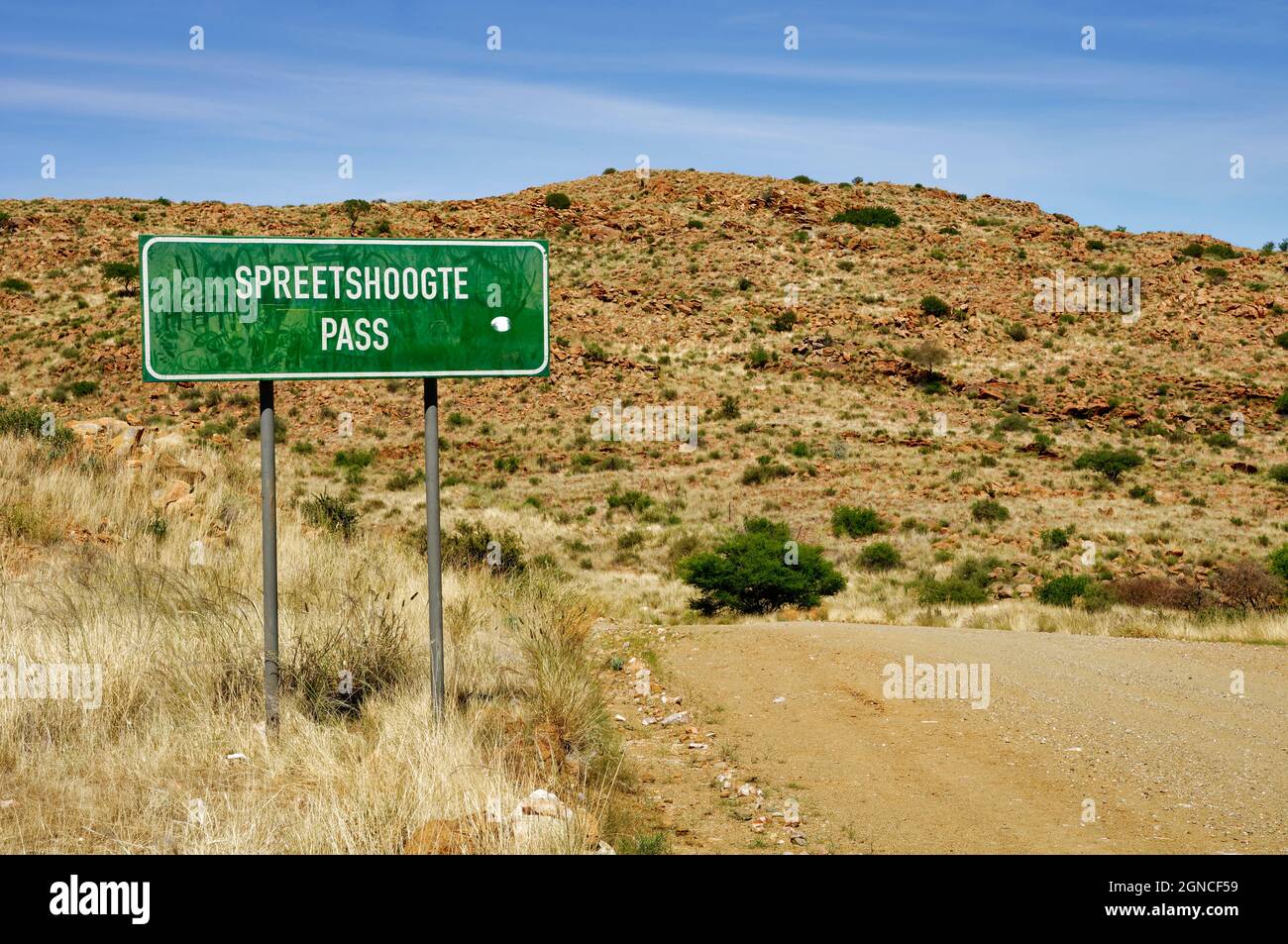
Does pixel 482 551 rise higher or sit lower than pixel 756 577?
higher

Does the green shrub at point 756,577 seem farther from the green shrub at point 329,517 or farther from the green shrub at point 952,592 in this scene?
the green shrub at point 329,517

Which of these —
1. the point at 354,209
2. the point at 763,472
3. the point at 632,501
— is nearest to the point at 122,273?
the point at 354,209

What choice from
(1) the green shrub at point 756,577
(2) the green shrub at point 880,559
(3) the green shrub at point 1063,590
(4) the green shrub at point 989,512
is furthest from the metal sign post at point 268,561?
(4) the green shrub at point 989,512

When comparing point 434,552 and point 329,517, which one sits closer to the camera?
point 434,552

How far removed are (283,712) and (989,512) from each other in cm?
2421

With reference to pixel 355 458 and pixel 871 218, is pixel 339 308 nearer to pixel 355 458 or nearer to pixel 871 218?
pixel 355 458

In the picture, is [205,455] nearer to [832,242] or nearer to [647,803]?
[647,803]

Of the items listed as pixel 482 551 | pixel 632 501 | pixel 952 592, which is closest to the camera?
pixel 482 551

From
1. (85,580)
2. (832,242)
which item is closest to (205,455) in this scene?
(85,580)

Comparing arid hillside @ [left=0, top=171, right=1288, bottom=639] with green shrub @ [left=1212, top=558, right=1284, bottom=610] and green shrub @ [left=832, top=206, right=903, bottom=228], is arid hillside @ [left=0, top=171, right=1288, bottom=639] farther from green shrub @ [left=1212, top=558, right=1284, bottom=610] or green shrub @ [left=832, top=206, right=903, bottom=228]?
green shrub @ [left=832, top=206, right=903, bottom=228]

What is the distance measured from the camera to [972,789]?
6684mm

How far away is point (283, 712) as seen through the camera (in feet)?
20.6

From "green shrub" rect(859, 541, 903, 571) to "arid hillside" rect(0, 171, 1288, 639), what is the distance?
13 centimetres
